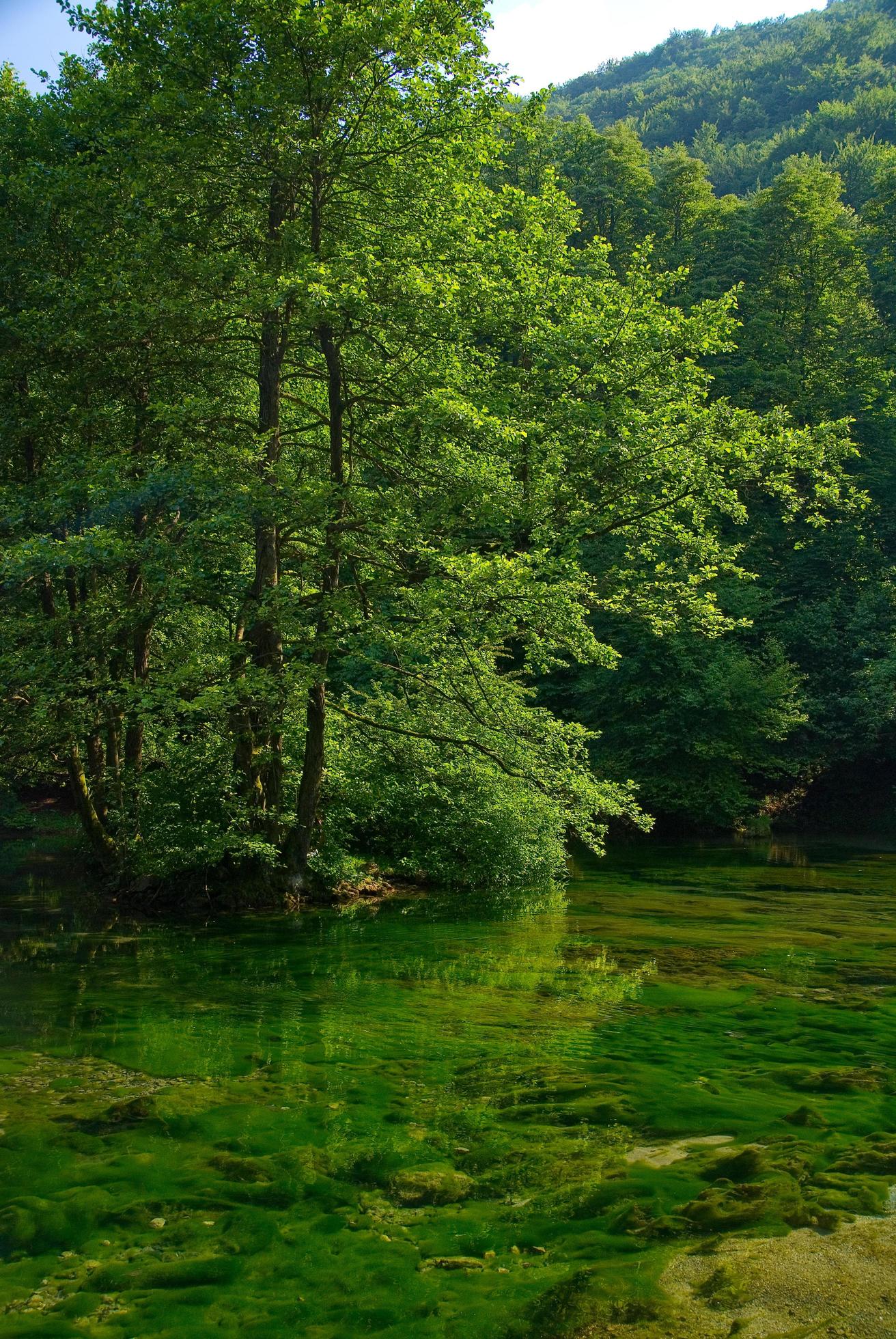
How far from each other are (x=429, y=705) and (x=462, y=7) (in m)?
8.71

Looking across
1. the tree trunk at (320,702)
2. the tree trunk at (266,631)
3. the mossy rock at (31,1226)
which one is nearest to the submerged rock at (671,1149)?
the mossy rock at (31,1226)

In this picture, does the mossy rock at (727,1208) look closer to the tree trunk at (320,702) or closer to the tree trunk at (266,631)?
the tree trunk at (266,631)

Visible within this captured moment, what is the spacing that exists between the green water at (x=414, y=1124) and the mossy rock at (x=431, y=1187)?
1 cm

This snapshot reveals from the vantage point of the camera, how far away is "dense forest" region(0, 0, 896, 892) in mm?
11984

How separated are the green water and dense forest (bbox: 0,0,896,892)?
349cm

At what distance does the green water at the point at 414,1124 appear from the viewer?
12.8 feet

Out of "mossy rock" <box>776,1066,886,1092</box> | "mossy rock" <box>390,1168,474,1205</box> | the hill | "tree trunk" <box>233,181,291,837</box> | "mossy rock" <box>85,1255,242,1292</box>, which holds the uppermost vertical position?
the hill

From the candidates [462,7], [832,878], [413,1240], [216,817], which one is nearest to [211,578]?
[216,817]

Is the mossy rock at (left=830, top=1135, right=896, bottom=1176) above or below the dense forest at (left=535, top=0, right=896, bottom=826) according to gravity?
below

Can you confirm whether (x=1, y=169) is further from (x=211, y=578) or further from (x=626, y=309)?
(x=626, y=309)

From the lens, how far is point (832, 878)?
17516 millimetres

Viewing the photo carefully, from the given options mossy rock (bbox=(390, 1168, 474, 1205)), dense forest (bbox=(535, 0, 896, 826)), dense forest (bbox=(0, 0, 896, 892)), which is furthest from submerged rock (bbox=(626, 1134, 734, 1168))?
dense forest (bbox=(535, 0, 896, 826))

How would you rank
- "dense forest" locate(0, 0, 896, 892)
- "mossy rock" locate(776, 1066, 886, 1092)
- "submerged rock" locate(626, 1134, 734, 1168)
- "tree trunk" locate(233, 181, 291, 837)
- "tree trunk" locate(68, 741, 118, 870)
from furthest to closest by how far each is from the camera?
1. "tree trunk" locate(68, 741, 118, 870)
2. "tree trunk" locate(233, 181, 291, 837)
3. "dense forest" locate(0, 0, 896, 892)
4. "mossy rock" locate(776, 1066, 886, 1092)
5. "submerged rock" locate(626, 1134, 734, 1168)

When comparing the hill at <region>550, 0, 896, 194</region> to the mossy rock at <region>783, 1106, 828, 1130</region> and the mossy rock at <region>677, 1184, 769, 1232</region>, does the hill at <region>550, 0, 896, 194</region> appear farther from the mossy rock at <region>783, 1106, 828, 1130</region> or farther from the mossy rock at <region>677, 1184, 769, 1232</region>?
the mossy rock at <region>677, 1184, 769, 1232</region>
